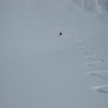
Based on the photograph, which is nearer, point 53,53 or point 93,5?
point 53,53

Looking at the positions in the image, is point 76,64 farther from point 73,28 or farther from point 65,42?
point 73,28

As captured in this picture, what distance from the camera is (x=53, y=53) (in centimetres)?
121

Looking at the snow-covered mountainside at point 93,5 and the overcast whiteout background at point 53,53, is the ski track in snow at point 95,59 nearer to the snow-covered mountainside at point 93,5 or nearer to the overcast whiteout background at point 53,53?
the overcast whiteout background at point 53,53

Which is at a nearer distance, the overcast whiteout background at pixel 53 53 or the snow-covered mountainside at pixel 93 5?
the overcast whiteout background at pixel 53 53

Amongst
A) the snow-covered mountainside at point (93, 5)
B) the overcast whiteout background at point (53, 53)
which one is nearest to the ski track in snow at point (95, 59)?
the overcast whiteout background at point (53, 53)

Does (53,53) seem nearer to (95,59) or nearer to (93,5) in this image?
(95,59)

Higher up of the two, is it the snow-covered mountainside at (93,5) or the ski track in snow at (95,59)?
the snow-covered mountainside at (93,5)

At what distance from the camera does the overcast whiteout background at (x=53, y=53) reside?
707 mm

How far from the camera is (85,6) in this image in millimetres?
2203

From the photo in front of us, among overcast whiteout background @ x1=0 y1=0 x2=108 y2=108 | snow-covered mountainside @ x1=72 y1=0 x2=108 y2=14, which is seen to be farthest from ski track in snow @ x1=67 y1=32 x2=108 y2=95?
snow-covered mountainside @ x1=72 y1=0 x2=108 y2=14

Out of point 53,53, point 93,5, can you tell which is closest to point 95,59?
point 53,53

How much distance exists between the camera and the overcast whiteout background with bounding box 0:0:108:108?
0.71 meters

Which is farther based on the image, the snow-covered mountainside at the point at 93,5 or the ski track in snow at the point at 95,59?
the snow-covered mountainside at the point at 93,5

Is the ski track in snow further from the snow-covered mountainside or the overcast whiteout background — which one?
the snow-covered mountainside
